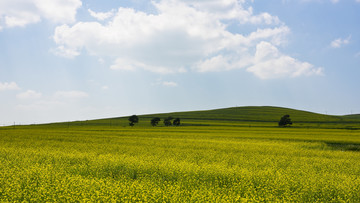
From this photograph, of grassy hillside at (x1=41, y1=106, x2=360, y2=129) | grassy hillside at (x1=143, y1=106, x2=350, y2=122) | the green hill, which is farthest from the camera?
grassy hillside at (x1=143, y1=106, x2=350, y2=122)

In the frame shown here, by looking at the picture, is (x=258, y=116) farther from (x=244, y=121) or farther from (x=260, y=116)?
(x=244, y=121)

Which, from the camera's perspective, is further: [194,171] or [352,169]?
[352,169]

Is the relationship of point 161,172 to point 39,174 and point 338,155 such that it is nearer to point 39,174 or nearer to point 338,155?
point 39,174

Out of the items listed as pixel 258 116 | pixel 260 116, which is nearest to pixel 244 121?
pixel 258 116

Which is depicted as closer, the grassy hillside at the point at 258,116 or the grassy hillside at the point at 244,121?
the grassy hillside at the point at 244,121

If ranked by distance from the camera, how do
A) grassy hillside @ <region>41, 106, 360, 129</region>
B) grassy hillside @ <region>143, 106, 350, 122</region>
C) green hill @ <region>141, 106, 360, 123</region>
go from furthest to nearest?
1. grassy hillside @ <region>143, 106, 350, 122</region>
2. green hill @ <region>141, 106, 360, 123</region>
3. grassy hillside @ <region>41, 106, 360, 129</region>

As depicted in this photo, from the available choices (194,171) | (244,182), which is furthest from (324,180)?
(194,171)

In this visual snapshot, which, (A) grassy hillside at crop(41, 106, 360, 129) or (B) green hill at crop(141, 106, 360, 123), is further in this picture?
(B) green hill at crop(141, 106, 360, 123)

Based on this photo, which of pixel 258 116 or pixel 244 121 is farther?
pixel 258 116

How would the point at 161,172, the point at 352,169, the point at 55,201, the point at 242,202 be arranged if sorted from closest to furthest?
the point at 242,202 < the point at 55,201 < the point at 161,172 < the point at 352,169

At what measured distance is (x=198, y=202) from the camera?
754cm

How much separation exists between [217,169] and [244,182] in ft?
7.19

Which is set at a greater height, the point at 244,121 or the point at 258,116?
the point at 258,116

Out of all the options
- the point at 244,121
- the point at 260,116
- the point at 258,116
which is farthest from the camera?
the point at 260,116
